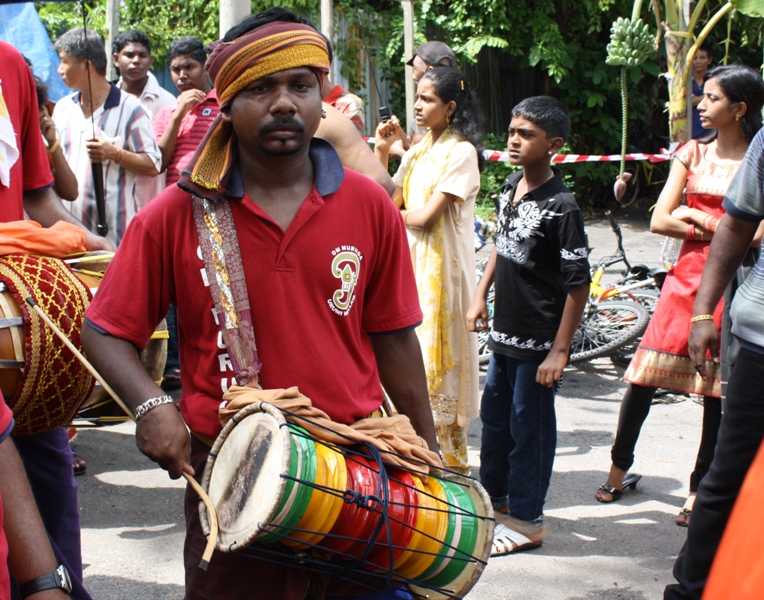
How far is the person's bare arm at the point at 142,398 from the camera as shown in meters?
2.18

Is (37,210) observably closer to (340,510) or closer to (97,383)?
(97,383)

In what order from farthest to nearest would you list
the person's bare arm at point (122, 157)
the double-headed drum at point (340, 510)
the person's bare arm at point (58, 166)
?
the person's bare arm at point (122, 157) → the person's bare arm at point (58, 166) → the double-headed drum at point (340, 510)

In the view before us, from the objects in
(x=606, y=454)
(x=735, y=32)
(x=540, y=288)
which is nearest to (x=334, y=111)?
(x=540, y=288)

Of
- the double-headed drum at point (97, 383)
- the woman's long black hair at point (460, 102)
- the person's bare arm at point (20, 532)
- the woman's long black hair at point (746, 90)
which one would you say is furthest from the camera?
the woman's long black hair at point (460, 102)

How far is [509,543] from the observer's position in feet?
13.7

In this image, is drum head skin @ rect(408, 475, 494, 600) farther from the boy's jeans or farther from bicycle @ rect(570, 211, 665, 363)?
bicycle @ rect(570, 211, 665, 363)

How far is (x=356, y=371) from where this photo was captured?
242 centimetres

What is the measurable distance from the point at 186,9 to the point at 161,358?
12395 millimetres

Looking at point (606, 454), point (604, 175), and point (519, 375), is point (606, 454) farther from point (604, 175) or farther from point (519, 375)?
point (604, 175)

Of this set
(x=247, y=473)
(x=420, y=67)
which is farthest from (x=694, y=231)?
(x=247, y=473)

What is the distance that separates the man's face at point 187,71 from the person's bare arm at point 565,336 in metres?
3.99

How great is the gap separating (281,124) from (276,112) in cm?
3

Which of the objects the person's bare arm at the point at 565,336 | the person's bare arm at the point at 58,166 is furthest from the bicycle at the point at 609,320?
the person's bare arm at the point at 58,166

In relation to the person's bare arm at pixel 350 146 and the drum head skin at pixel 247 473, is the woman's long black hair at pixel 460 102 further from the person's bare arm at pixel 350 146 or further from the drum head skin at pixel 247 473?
the drum head skin at pixel 247 473
